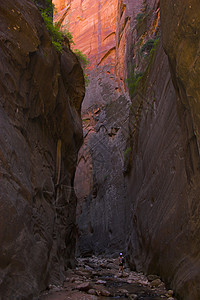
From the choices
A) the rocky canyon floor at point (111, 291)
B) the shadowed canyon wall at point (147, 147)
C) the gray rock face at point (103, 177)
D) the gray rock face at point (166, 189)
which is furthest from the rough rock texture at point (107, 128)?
the rocky canyon floor at point (111, 291)

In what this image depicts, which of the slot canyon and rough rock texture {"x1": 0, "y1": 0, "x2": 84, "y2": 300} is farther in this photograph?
the slot canyon

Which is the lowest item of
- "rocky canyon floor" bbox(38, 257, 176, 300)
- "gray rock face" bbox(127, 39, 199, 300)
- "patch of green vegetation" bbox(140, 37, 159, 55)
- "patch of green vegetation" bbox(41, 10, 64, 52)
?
"rocky canyon floor" bbox(38, 257, 176, 300)

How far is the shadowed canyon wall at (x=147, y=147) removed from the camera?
6.49 m

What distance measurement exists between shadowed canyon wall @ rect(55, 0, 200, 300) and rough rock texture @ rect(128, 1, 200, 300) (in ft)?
0.09

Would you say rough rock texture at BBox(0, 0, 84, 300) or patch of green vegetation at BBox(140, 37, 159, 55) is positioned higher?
patch of green vegetation at BBox(140, 37, 159, 55)

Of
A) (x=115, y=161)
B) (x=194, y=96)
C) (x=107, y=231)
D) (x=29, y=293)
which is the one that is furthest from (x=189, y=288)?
(x=115, y=161)

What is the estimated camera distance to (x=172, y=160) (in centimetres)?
927

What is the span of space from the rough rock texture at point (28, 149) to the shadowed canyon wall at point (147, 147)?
12.7 ft

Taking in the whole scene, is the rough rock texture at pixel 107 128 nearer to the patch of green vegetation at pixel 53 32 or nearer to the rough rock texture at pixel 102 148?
the rough rock texture at pixel 102 148

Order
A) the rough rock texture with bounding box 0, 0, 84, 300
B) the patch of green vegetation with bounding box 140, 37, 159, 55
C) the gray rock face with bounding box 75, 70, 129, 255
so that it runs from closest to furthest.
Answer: the rough rock texture with bounding box 0, 0, 84, 300, the patch of green vegetation with bounding box 140, 37, 159, 55, the gray rock face with bounding box 75, 70, 129, 255

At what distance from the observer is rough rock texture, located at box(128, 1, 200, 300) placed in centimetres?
604

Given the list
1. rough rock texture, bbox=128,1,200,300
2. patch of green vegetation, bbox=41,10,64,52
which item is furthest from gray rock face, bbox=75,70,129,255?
patch of green vegetation, bbox=41,10,64,52

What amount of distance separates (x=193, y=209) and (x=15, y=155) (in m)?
4.61

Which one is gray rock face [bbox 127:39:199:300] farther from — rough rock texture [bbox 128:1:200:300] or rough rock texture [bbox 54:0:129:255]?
rough rock texture [bbox 54:0:129:255]
